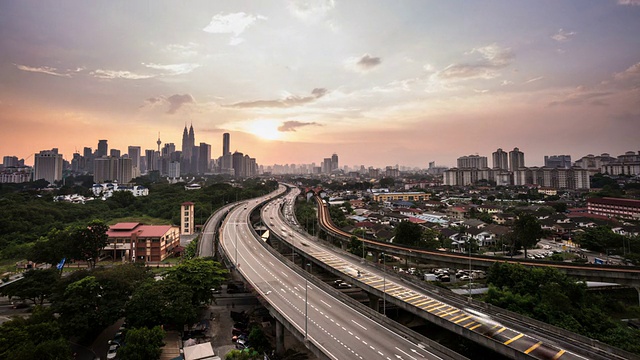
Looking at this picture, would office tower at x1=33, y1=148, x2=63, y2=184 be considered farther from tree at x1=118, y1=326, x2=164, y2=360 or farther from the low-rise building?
the low-rise building

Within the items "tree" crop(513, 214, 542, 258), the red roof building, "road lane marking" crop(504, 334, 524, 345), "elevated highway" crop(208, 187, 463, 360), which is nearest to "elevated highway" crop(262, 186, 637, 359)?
"road lane marking" crop(504, 334, 524, 345)

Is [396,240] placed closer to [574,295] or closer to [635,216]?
[574,295]

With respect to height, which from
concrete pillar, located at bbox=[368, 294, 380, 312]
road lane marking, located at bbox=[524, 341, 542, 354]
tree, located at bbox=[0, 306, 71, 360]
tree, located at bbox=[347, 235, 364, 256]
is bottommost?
concrete pillar, located at bbox=[368, 294, 380, 312]

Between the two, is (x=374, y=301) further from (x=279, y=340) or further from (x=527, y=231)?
(x=527, y=231)

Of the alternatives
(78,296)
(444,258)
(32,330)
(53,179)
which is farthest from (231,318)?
(53,179)

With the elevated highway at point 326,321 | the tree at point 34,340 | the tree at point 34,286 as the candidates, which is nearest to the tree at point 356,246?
the elevated highway at point 326,321

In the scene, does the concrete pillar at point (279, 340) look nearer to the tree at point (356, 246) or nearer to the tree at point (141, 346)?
the tree at point (141, 346)
